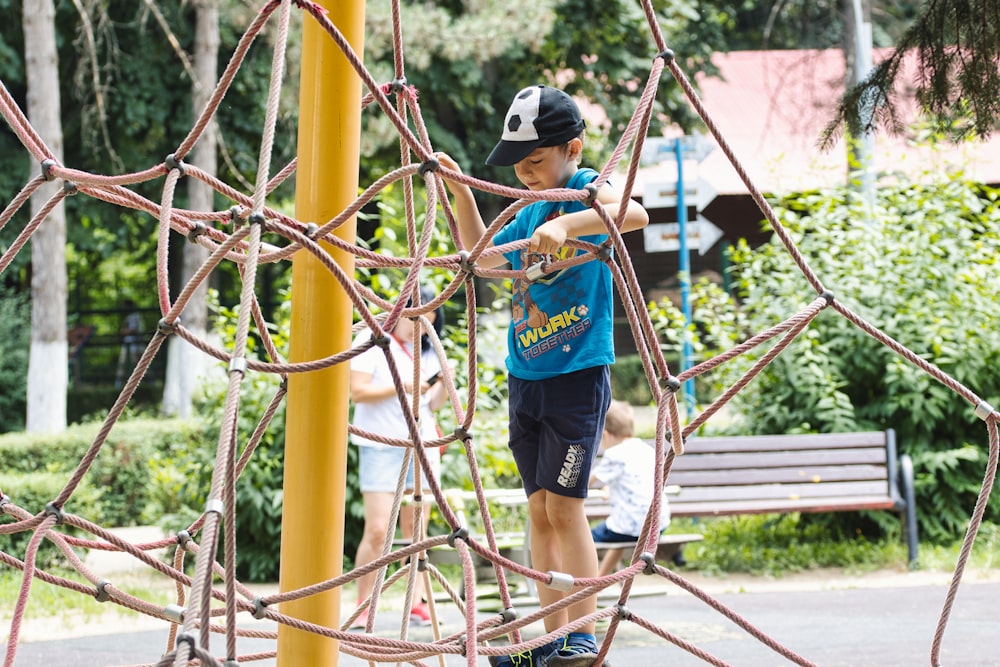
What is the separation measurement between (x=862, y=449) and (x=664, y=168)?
1008cm

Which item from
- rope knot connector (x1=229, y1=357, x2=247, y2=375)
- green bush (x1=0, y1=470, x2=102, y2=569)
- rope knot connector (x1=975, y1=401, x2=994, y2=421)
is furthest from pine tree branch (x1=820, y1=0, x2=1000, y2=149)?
green bush (x1=0, y1=470, x2=102, y2=569)

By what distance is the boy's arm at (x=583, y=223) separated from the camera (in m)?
2.28

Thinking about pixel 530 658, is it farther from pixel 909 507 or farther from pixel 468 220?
pixel 909 507

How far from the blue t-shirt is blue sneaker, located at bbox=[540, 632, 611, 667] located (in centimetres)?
61

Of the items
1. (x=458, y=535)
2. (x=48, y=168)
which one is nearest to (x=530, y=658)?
Result: (x=458, y=535)

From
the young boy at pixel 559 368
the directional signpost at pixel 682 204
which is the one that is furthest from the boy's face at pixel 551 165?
the directional signpost at pixel 682 204

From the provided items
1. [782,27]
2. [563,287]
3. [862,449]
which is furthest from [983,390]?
[782,27]

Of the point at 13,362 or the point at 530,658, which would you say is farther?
the point at 13,362

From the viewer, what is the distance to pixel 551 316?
8.73 ft

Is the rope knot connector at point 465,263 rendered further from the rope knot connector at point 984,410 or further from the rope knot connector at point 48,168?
the rope knot connector at point 984,410

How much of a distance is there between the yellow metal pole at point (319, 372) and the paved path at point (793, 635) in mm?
1767

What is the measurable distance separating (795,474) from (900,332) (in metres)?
1.13

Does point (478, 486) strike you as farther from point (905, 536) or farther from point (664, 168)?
point (664, 168)

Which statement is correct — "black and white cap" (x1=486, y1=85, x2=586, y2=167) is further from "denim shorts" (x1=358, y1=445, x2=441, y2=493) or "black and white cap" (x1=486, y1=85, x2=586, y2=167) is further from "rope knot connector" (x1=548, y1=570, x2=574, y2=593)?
"denim shorts" (x1=358, y1=445, x2=441, y2=493)
